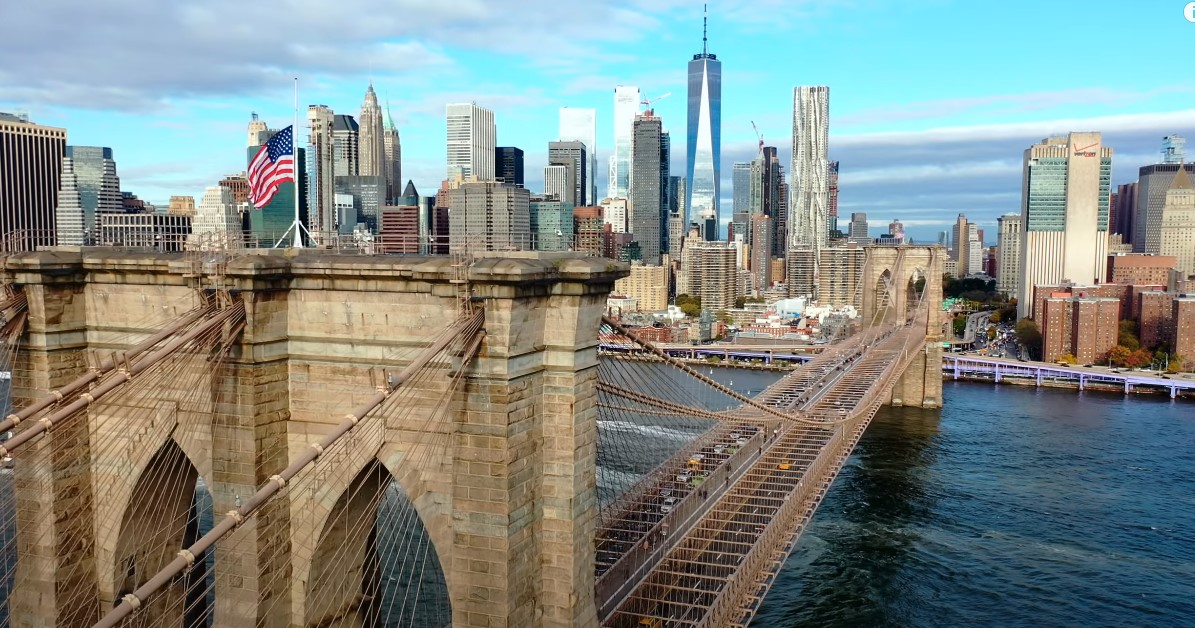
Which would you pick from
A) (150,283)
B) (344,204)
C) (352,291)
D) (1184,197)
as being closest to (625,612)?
(352,291)

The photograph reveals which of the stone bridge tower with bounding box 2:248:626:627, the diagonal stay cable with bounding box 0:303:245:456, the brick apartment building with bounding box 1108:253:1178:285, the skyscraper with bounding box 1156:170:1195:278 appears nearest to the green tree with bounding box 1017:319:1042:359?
the brick apartment building with bounding box 1108:253:1178:285

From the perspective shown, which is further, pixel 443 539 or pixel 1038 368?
pixel 1038 368

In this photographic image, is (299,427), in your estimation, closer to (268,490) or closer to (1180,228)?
(268,490)

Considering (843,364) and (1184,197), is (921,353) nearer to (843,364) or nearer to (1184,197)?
(843,364)

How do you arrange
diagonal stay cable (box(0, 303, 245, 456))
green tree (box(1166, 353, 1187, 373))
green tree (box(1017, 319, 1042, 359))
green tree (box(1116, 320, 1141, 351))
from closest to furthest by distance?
diagonal stay cable (box(0, 303, 245, 456)) < green tree (box(1166, 353, 1187, 373)) < green tree (box(1116, 320, 1141, 351)) < green tree (box(1017, 319, 1042, 359))

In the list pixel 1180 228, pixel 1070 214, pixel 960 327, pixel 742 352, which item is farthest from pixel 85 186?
pixel 1180 228

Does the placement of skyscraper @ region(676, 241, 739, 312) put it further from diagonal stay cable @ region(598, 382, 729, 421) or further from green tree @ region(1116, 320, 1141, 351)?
diagonal stay cable @ region(598, 382, 729, 421)

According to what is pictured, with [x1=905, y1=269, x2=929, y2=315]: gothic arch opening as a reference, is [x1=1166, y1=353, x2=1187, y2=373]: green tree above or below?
below
